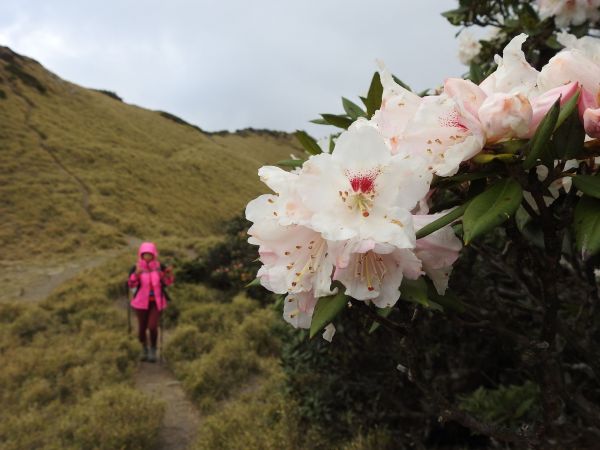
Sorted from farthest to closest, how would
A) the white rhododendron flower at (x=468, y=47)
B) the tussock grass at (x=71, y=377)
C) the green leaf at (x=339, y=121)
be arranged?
the tussock grass at (x=71, y=377), the white rhododendron flower at (x=468, y=47), the green leaf at (x=339, y=121)

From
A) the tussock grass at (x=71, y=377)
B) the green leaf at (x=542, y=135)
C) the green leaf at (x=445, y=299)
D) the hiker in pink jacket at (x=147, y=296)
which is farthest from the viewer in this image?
the hiker in pink jacket at (x=147, y=296)

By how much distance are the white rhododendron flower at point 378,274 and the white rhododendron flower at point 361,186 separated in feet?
0.21

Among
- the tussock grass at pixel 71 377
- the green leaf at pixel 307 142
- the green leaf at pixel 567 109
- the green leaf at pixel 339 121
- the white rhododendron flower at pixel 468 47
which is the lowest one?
the tussock grass at pixel 71 377

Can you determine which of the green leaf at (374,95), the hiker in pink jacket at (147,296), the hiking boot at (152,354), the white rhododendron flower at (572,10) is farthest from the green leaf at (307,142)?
the hiking boot at (152,354)

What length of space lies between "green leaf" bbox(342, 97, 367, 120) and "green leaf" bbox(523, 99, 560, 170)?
553 mm

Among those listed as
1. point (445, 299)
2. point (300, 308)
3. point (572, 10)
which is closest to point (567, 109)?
point (445, 299)

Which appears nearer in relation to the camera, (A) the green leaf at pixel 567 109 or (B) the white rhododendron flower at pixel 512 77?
(A) the green leaf at pixel 567 109

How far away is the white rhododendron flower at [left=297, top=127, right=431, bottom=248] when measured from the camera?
0.76 m

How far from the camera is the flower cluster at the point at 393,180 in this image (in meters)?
0.74

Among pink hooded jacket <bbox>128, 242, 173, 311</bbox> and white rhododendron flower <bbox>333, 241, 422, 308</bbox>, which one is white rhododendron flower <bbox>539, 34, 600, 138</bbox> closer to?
white rhododendron flower <bbox>333, 241, 422, 308</bbox>

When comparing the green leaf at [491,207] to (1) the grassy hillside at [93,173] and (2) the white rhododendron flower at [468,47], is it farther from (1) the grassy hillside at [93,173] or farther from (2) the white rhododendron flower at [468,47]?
(1) the grassy hillside at [93,173]

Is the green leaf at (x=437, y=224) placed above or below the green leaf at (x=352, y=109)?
below

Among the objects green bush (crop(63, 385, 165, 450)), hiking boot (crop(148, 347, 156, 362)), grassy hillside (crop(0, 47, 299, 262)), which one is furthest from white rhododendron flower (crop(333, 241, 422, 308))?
grassy hillside (crop(0, 47, 299, 262))

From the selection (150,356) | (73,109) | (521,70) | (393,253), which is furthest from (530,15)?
(73,109)
